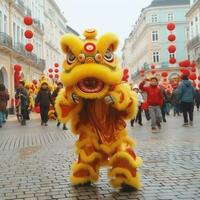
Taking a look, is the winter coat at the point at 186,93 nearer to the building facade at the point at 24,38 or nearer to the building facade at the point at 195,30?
the building facade at the point at 24,38

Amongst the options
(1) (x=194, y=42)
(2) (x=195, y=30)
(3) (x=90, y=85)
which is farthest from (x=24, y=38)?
(3) (x=90, y=85)

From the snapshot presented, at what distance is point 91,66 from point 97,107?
0.56m

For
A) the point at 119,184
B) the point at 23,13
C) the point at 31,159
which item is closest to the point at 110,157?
the point at 119,184

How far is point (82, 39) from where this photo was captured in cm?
584

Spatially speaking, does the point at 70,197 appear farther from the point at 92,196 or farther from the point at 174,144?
the point at 174,144

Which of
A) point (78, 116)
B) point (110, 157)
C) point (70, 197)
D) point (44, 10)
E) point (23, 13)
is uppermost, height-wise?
point (44, 10)

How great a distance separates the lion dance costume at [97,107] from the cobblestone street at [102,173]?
26 cm

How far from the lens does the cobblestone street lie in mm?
5395

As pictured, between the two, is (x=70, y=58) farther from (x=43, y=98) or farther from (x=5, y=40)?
(x=5, y=40)

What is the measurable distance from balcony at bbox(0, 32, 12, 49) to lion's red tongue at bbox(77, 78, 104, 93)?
91.2 ft

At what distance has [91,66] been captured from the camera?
17.9 feet

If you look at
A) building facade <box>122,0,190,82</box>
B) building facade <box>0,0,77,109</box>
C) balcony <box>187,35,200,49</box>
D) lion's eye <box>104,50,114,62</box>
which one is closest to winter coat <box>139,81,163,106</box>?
lion's eye <box>104,50,114,62</box>

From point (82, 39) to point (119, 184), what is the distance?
1785 millimetres

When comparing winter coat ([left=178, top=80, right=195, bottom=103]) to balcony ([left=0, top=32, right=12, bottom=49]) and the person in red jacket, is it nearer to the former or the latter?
the person in red jacket
